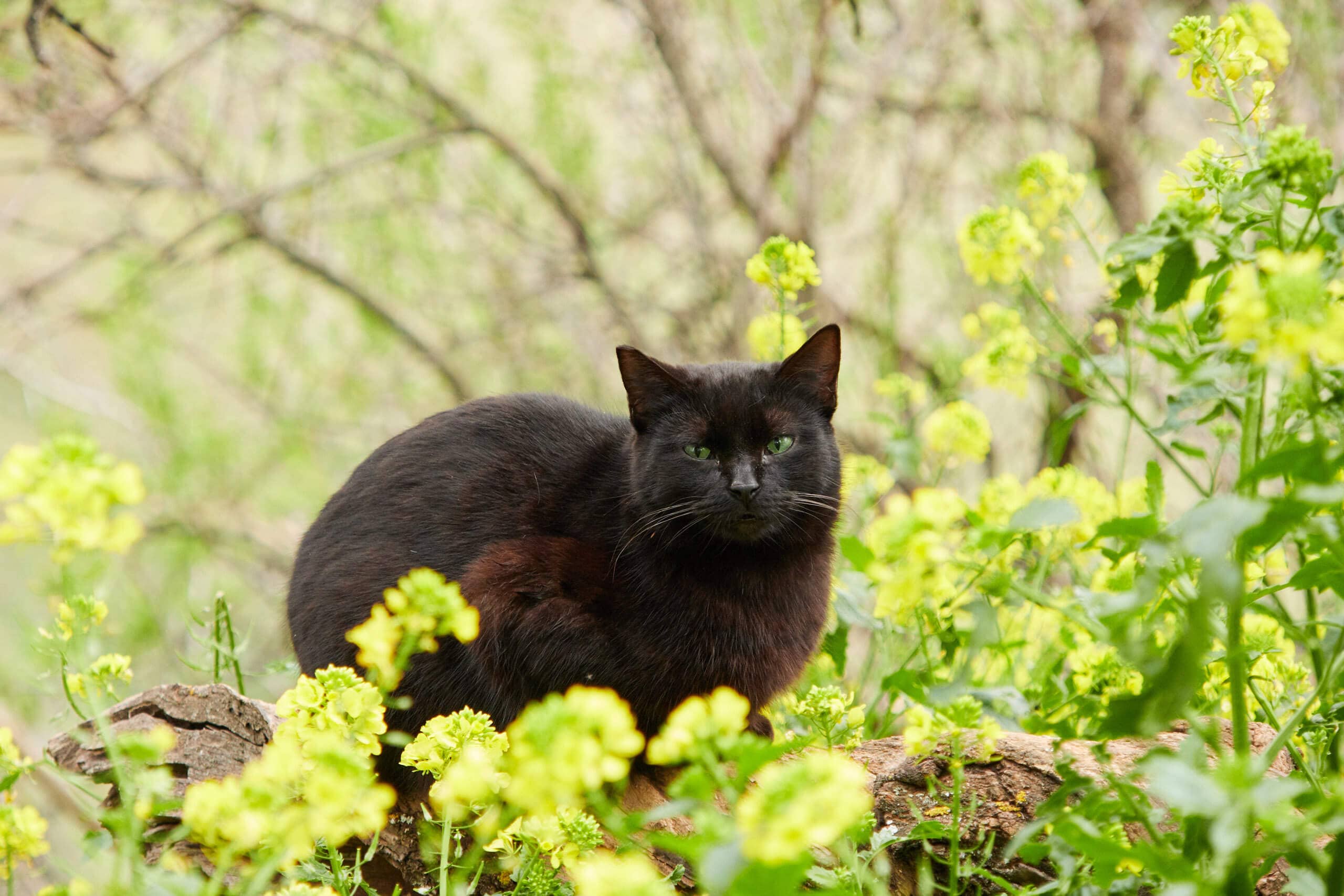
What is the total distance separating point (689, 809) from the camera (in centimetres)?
98

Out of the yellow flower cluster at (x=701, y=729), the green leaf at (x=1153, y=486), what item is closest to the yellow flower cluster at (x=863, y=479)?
the green leaf at (x=1153, y=486)

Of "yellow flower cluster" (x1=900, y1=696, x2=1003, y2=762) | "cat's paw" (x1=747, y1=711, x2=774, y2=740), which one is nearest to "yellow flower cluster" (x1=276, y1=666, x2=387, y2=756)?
"yellow flower cluster" (x1=900, y1=696, x2=1003, y2=762)

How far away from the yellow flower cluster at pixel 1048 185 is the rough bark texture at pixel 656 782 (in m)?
1.04

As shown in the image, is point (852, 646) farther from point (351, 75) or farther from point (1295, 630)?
point (1295, 630)

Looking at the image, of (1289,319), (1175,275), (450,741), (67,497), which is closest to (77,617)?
(67,497)

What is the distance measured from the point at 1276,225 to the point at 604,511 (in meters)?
1.58

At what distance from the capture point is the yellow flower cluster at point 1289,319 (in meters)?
0.96

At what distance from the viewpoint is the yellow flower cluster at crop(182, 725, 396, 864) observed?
0.98 m

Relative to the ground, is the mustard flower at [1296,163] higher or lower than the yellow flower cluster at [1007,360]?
higher

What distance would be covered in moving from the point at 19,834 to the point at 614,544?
137 cm

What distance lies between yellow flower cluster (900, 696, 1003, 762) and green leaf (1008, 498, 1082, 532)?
0.41 m

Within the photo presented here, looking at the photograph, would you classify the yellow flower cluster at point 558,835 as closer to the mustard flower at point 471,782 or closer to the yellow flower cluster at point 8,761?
the mustard flower at point 471,782

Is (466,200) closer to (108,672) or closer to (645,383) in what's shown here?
(645,383)

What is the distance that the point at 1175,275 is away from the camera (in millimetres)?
1386
